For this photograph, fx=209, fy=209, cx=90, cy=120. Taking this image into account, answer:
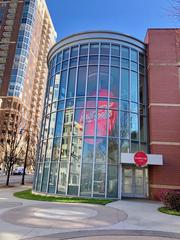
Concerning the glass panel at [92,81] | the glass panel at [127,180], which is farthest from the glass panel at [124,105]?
the glass panel at [127,180]

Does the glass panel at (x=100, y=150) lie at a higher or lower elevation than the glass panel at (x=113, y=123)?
lower

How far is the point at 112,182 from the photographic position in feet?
48.5

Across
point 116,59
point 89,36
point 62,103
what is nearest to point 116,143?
point 62,103

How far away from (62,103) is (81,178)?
635 cm

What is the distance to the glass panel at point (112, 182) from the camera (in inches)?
573

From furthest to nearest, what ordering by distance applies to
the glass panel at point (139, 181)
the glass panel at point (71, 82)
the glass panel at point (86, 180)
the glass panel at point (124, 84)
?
the glass panel at point (71, 82)
the glass panel at point (124, 84)
the glass panel at point (139, 181)
the glass panel at point (86, 180)

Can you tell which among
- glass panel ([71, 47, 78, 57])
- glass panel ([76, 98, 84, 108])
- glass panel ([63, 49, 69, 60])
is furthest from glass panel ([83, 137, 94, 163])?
glass panel ([63, 49, 69, 60])

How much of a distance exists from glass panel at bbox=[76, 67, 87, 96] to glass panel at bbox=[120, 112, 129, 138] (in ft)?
12.0

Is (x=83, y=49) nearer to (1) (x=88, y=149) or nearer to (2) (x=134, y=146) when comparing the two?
(1) (x=88, y=149)

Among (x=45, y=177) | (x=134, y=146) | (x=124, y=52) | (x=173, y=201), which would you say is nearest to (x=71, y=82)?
(x=124, y=52)

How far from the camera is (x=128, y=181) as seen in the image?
15.9 metres

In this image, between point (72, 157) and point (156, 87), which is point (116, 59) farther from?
point (72, 157)

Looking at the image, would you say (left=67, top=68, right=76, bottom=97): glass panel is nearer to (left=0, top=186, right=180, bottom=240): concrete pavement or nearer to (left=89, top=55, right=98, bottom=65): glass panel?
(left=89, top=55, right=98, bottom=65): glass panel

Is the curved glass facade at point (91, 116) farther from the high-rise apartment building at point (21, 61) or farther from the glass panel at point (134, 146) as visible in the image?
the high-rise apartment building at point (21, 61)
